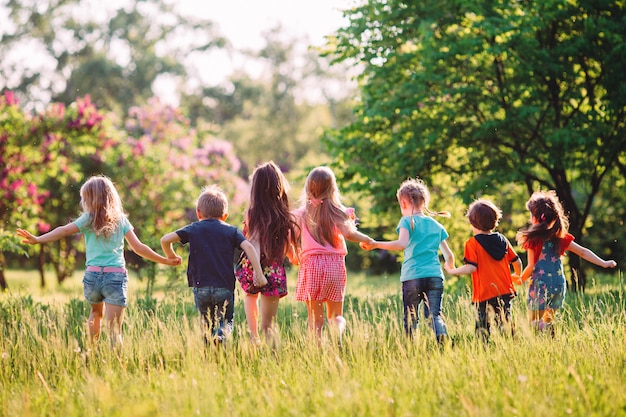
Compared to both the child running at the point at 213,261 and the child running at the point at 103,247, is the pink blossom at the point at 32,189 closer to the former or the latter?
the child running at the point at 103,247

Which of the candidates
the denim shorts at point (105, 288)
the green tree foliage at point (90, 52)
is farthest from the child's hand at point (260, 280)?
the green tree foliage at point (90, 52)

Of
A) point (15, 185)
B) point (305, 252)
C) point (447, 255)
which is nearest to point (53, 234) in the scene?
point (305, 252)

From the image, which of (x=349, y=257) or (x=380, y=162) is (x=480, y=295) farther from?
(x=349, y=257)

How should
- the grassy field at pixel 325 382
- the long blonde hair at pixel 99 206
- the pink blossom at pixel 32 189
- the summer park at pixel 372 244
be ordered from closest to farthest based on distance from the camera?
the grassy field at pixel 325 382
the summer park at pixel 372 244
the long blonde hair at pixel 99 206
the pink blossom at pixel 32 189

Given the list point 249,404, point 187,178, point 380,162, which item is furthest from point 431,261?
point 187,178

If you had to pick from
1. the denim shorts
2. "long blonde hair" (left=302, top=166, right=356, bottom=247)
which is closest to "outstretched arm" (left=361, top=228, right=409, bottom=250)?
"long blonde hair" (left=302, top=166, right=356, bottom=247)

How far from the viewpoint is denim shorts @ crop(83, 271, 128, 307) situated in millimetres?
6160

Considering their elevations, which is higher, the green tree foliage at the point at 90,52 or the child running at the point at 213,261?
the green tree foliage at the point at 90,52

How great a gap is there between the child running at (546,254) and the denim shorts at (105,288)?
3930 mm

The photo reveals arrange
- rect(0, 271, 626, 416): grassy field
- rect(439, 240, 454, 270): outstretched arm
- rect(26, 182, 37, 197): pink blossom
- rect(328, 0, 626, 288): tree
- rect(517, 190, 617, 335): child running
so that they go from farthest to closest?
rect(26, 182, 37, 197): pink blossom, rect(328, 0, 626, 288): tree, rect(517, 190, 617, 335): child running, rect(439, 240, 454, 270): outstretched arm, rect(0, 271, 626, 416): grassy field

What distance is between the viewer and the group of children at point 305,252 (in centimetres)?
610

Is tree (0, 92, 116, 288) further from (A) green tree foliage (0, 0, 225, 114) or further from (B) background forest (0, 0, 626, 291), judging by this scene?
(A) green tree foliage (0, 0, 225, 114)

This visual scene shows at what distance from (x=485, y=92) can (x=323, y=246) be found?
6.53 meters

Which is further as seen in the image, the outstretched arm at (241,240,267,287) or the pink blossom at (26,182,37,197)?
the pink blossom at (26,182,37,197)
